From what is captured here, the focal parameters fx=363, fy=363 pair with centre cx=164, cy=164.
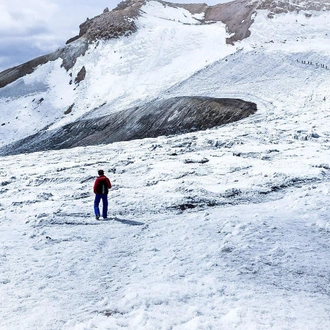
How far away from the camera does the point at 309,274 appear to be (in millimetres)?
8305

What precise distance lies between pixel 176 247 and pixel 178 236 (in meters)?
0.66

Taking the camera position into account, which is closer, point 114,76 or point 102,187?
point 102,187

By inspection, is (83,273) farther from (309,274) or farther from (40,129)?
(40,129)

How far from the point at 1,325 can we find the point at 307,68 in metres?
37.5

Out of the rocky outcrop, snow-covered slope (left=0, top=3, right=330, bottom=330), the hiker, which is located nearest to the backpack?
the hiker

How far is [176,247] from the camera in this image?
967cm

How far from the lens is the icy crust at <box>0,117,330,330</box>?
706cm

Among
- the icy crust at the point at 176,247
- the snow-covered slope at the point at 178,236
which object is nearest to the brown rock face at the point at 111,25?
the snow-covered slope at the point at 178,236

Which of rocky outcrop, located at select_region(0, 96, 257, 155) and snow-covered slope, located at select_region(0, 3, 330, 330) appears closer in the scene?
snow-covered slope, located at select_region(0, 3, 330, 330)

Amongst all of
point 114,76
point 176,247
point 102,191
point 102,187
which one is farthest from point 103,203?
point 114,76

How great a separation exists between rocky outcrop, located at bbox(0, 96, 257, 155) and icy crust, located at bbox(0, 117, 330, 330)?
525 inches

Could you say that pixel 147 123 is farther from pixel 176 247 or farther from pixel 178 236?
pixel 176 247

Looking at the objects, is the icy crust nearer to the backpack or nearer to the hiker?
the hiker

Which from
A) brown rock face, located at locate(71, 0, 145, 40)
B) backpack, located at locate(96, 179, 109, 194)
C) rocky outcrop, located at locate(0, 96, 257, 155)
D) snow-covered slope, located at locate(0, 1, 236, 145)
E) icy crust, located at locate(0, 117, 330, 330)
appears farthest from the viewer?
brown rock face, located at locate(71, 0, 145, 40)
